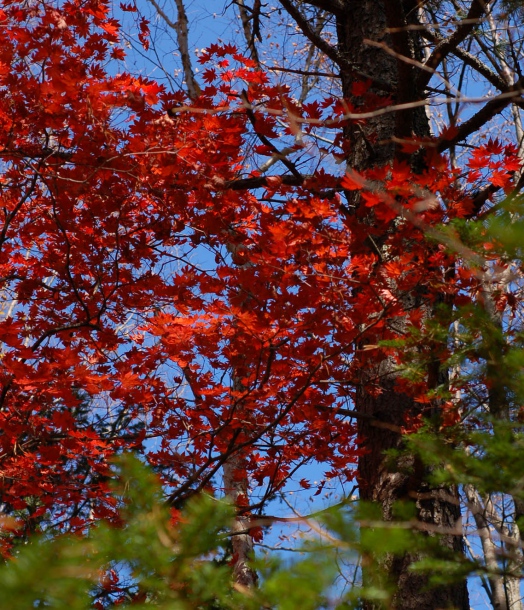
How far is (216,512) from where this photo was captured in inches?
61.0

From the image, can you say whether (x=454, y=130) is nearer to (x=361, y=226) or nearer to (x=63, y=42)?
(x=361, y=226)

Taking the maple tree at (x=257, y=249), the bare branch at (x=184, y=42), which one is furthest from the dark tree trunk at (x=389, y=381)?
the bare branch at (x=184, y=42)

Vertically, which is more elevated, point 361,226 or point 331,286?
point 361,226

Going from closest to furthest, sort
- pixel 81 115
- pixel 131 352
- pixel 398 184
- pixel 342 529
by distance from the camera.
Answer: pixel 342 529 → pixel 398 184 → pixel 81 115 → pixel 131 352

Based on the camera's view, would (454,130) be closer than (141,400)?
Yes

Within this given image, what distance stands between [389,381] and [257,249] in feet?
4.47

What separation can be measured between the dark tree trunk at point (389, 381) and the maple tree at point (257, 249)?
0.6 inches

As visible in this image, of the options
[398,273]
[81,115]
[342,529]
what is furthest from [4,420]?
[342,529]

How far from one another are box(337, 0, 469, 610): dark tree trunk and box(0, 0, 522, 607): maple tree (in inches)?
0.6

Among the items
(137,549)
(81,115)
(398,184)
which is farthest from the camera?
(81,115)

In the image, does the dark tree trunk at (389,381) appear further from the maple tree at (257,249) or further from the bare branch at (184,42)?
the bare branch at (184,42)

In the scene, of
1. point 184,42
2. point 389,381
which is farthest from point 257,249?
point 184,42

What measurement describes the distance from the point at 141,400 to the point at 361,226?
2023mm

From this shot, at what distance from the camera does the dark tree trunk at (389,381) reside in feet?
11.9
